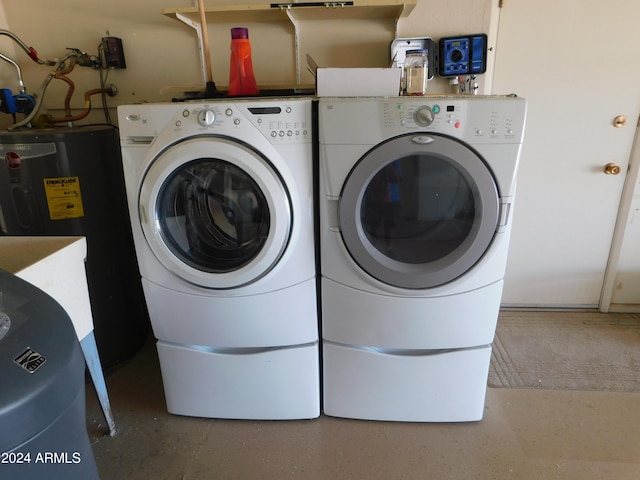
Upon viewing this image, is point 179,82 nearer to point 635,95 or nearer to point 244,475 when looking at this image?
point 244,475

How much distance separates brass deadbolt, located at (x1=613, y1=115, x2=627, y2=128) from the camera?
1939 mm

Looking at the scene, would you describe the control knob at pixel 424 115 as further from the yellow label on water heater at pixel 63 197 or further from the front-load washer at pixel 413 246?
the yellow label on water heater at pixel 63 197

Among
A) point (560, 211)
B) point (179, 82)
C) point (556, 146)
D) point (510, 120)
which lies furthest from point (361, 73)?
point (560, 211)

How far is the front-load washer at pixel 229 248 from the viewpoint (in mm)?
1242

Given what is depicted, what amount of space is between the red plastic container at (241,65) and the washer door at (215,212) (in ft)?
1.69

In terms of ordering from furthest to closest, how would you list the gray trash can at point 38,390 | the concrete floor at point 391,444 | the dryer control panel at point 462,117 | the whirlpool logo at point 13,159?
the whirlpool logo at point 13,159 → the concrete floor at point 391,444 → the dryer control panel at point 462,117 → the gray trash can at point 38,390

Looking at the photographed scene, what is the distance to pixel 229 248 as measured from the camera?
139 cm

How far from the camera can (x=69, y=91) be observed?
6.58 feet

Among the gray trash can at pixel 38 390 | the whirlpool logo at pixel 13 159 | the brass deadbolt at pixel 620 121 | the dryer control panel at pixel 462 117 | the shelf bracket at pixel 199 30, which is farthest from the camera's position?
the brass deadbolt at pixel 620 121

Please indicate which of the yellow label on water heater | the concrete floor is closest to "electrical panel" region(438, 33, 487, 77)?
the concrete floor

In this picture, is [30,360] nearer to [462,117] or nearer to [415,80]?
[462,117]

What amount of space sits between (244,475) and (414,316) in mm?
768

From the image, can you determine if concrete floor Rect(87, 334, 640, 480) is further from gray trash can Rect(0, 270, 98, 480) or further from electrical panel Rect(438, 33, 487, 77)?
electrical panel Rect(438, 33, 487, 77)

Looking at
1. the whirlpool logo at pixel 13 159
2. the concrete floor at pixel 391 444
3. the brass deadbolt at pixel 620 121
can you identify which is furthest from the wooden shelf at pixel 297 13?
the concrete floor at pixel 391 444
